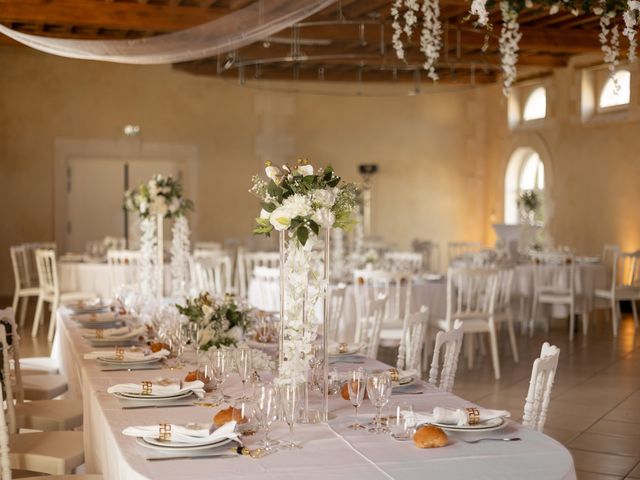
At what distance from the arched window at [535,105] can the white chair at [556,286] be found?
15.7 ft

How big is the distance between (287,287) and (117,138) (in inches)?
439

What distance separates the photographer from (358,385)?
2.71 m

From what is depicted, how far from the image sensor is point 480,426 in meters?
2.59

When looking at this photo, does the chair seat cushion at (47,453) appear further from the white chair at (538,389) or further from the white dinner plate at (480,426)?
the white chair at (538,389)

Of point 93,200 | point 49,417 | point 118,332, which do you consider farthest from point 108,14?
point 49,417

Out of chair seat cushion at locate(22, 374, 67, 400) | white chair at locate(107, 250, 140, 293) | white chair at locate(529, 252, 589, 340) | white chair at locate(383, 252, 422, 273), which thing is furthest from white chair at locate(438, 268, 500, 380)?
white chair at locate(107, 250, 140, 293)

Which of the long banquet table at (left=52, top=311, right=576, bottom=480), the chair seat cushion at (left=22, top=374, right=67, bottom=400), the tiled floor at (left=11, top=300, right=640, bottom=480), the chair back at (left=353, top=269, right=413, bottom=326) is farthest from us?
the chair back at (left=353, top=269, right=413, bottom=326)

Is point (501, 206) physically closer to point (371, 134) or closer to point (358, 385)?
point (371, 134)

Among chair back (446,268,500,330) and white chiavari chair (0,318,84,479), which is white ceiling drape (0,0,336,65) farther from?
white chiavari chair (0,318,84,479)

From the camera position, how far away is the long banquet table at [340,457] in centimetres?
225

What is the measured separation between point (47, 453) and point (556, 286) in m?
7.27

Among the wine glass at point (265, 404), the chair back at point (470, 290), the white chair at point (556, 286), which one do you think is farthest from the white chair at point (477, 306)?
the wine glass at point (265, 404)

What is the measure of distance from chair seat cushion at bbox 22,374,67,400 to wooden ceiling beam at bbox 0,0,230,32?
238 inches

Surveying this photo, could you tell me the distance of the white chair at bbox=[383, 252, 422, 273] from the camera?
8.82 m
